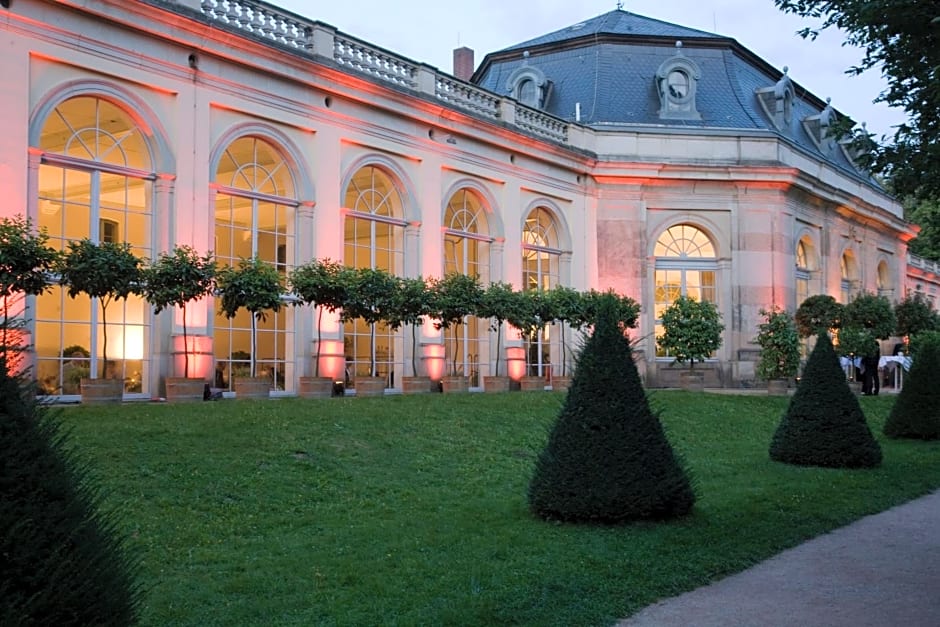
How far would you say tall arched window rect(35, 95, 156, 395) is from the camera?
1636 centimetres

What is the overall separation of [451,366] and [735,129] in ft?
43.4

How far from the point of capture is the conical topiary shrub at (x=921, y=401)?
17.6 m

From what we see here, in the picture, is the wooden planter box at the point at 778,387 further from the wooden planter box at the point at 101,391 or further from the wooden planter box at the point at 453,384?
the wooden planter box at the point at 101,391

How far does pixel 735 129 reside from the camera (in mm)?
31719

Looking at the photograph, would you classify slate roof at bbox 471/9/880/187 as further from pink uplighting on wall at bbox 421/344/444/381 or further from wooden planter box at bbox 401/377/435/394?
wooden planter box at bbox 401/377/435/394

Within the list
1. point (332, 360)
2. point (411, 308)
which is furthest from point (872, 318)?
point (332, 360)

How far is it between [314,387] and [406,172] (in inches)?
296

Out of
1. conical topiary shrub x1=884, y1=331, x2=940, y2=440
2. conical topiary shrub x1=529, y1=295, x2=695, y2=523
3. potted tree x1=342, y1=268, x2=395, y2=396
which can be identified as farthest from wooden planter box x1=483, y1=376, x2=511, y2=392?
conical topiary shrub x1=529, y1=295, x2=695, y2=523

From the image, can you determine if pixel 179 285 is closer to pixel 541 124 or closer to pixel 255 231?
pixel 255 231

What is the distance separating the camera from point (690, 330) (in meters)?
27.2

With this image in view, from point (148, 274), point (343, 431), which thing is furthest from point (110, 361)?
point (343, 431)

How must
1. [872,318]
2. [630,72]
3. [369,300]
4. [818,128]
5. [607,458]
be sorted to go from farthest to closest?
1. [818,128]
2. [630,72]
3. [872,318]
4. [369,300]
5. [607,458]

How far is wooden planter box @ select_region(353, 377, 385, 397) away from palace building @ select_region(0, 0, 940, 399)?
2.10 meters

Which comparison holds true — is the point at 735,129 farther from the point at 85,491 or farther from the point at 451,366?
the point at 85,491
